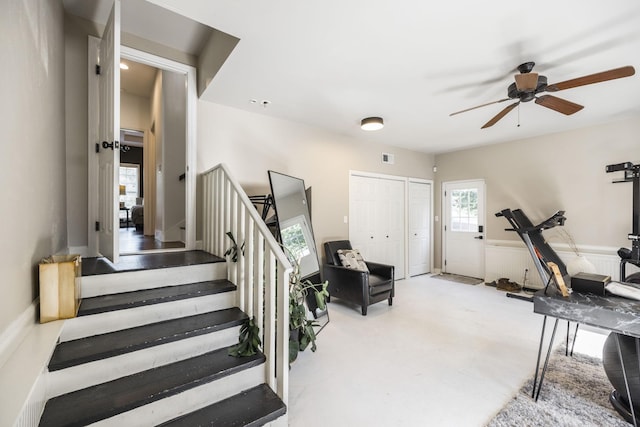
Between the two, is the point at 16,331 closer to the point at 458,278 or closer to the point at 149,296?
the point at 149,296

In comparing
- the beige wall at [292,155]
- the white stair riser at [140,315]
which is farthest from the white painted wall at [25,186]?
the beige wall at [292,155]

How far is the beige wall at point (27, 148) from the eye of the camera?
3.81 feet

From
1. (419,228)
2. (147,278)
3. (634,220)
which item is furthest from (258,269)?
(634,220)

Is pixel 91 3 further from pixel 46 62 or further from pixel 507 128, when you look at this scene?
pixel 507 128

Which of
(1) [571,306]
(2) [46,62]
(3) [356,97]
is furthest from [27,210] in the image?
(1) [571,306]

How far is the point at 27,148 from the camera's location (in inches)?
56.2

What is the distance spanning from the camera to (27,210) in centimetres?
143

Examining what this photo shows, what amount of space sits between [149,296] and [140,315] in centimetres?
14

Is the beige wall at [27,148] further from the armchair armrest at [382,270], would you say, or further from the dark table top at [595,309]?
the armchair armrest at [382,270]

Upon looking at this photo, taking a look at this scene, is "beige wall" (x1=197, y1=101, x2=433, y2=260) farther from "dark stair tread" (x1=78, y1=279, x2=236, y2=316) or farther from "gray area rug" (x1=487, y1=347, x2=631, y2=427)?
"gray area rug" (x1=487, y1=347, x2=631, y2=427)

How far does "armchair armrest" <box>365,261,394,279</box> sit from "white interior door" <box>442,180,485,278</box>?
2602 millimetres

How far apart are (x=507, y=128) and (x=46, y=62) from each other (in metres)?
5.30

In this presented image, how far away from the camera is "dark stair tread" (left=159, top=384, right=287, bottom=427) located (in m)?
1.49

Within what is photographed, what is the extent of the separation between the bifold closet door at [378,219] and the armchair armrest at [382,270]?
0.61 m
